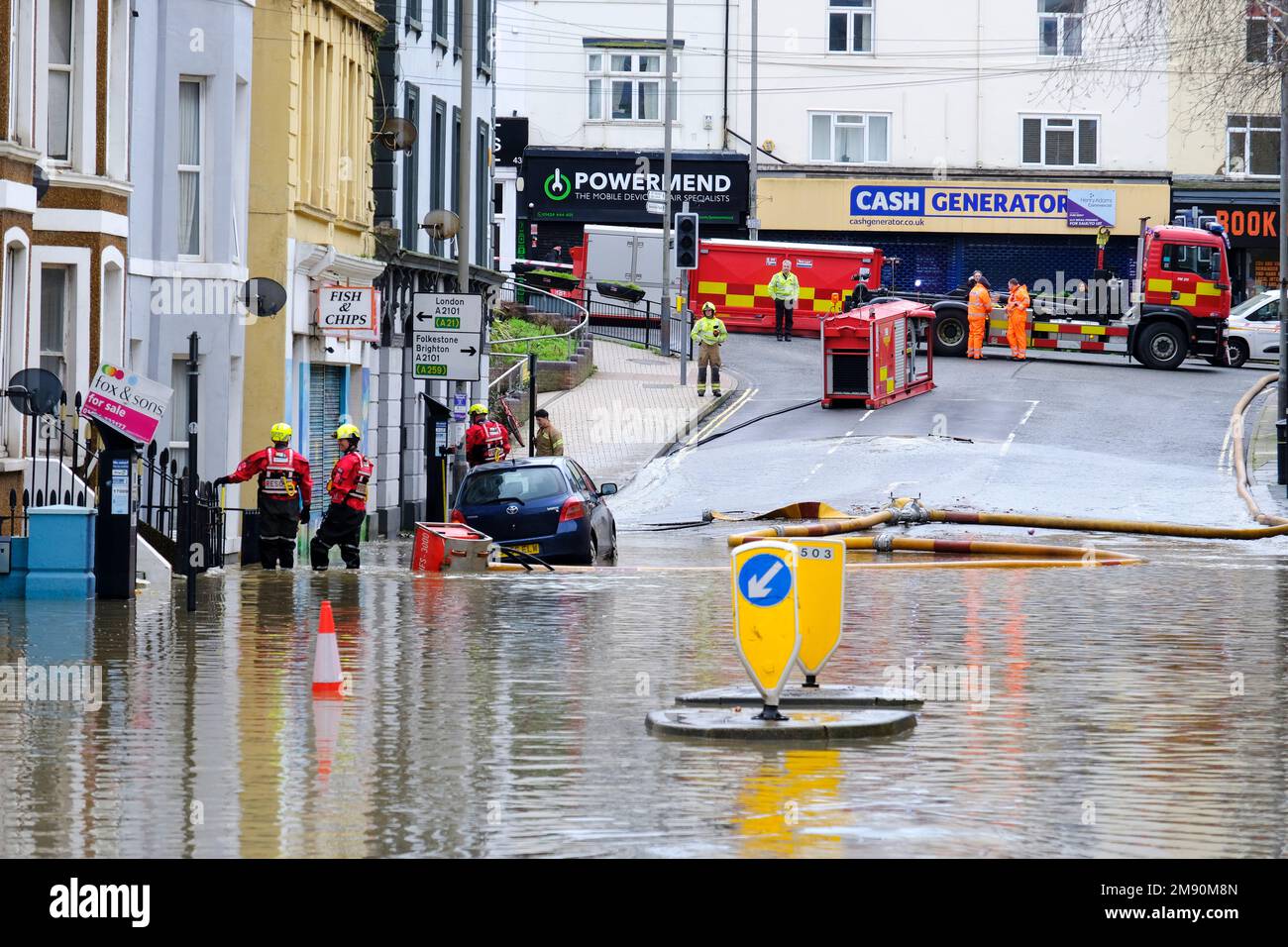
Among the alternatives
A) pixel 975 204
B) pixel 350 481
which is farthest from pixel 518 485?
pixel 975 204

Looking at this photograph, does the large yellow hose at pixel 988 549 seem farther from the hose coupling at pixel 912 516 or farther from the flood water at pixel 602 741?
the flood water at pixel 602 741

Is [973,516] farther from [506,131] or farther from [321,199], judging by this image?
[506,131]

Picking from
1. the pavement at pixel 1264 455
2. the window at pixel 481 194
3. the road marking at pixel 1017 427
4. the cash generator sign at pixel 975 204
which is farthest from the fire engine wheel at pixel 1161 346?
the cash generator sign at pixel 975 204

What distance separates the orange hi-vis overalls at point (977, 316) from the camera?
159 feet

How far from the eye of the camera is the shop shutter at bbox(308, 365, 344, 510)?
3058 centimetres

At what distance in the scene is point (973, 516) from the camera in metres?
28.8

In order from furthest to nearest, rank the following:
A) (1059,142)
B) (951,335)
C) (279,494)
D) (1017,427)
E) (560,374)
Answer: (1059,142) → (951,335) → (560,374) → (1017,427) → (279,494)

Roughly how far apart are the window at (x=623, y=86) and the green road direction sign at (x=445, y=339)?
3878 cm

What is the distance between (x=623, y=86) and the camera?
221ft

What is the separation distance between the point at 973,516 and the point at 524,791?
1973 centimetres

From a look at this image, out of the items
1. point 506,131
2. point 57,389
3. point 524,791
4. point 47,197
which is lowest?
point 524,791

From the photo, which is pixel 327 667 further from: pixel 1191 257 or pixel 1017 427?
pixel 1191 257

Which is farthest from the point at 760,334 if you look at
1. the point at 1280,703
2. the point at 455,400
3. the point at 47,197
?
the point at 1280,703

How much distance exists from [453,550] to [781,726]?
40.3ft
